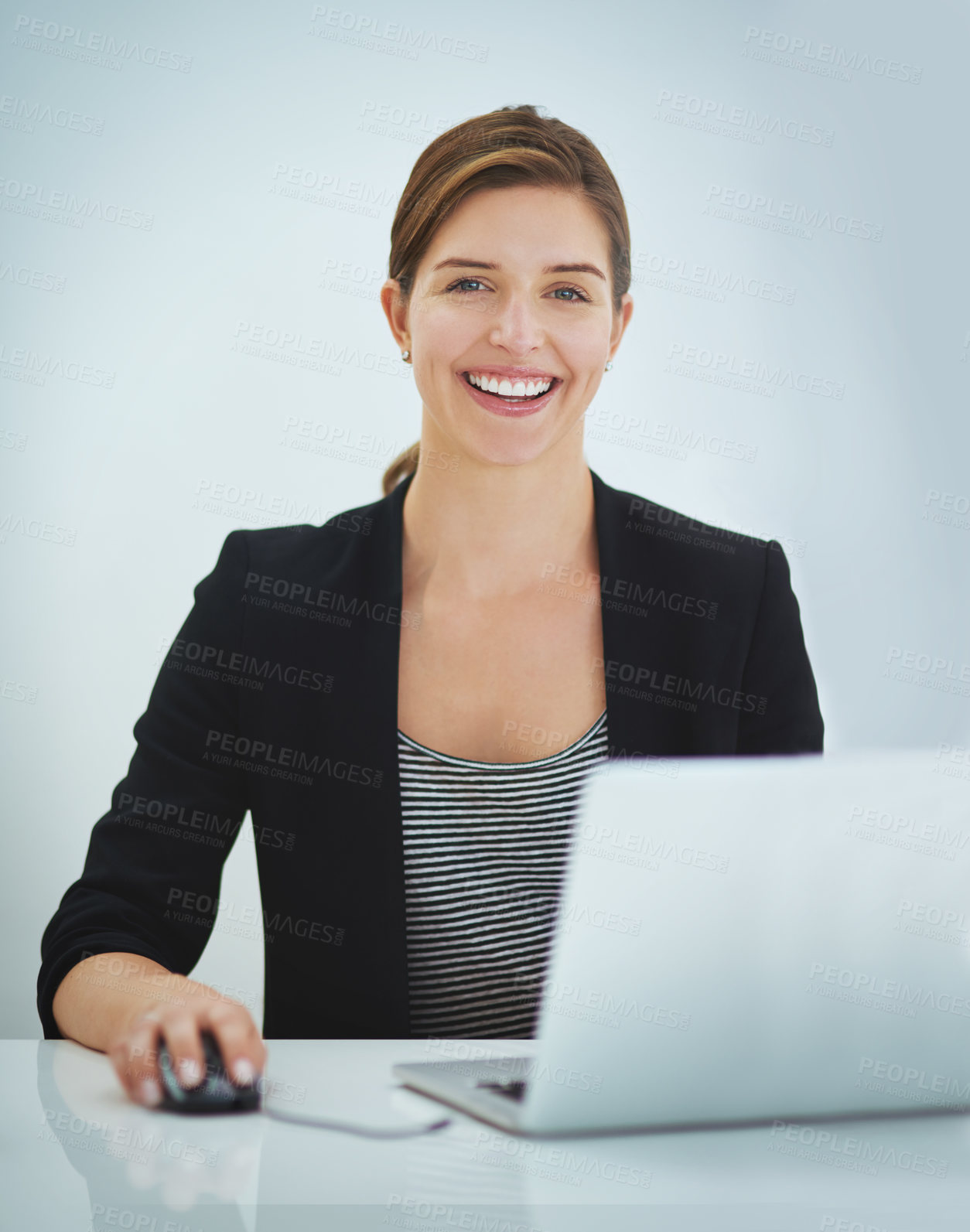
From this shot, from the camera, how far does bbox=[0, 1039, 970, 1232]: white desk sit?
63 centimetres

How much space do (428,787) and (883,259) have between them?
2.39 metres

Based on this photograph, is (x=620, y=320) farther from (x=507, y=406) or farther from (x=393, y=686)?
(x=393, y=686)

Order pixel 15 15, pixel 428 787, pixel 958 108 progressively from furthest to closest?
pixel 958 108 → pixel 15 15 → pixel 428 787

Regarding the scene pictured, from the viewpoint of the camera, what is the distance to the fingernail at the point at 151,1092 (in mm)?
808

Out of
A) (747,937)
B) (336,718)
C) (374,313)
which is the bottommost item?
(747,937)

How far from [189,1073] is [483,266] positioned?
1037 millimetres

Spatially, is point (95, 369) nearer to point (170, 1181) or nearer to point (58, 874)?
point (58, 874)

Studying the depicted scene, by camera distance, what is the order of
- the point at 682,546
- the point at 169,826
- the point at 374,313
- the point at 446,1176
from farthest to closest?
the point at 374,313, the point at 682,546, the point at 169,826, the point at 446,1176

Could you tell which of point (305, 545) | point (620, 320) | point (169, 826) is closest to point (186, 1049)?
point (169, 826)

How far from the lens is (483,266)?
4.77 ft

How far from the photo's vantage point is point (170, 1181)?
66 cm

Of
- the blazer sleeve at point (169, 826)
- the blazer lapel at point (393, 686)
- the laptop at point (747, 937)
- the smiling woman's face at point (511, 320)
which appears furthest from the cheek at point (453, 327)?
the laptop at point (747, 937)

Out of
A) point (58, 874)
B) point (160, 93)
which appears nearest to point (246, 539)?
point (58, 874)

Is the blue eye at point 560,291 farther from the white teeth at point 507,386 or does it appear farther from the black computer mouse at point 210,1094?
the black computer mouse at point 210,1094
